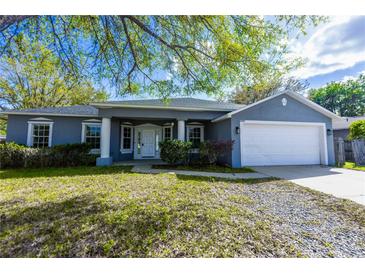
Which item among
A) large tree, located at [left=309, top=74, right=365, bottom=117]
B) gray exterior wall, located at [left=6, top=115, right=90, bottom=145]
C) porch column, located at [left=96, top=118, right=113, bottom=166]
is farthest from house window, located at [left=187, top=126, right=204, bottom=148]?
large tree, located at [left=309, top=74, right=365, bottom=117]

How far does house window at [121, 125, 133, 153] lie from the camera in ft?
37.4

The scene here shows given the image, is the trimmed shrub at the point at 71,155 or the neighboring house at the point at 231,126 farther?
the neighboring house at the point at 231,126

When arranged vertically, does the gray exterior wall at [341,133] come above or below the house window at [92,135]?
above

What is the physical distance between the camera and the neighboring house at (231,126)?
8.95 metres

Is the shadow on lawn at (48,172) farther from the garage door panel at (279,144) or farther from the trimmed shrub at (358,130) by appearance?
the trimmed shrub at (358,130)

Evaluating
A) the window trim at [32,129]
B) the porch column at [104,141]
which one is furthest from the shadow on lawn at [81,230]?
the window trim at [32,129]

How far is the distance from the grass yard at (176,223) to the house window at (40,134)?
6523 mm

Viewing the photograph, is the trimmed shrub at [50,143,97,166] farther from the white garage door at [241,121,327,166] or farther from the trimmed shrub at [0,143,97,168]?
the white garage door at [241,121,327,166]

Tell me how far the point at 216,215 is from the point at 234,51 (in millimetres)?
4417

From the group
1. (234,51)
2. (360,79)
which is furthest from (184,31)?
(360,79)

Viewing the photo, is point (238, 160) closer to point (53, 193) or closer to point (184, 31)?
point (184, 31)

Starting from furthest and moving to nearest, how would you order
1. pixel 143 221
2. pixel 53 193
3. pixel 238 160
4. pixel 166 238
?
pixel 238 160
pixel 53 193
pixel 143 221
pixel 166 238

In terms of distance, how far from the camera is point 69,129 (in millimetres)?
10570
